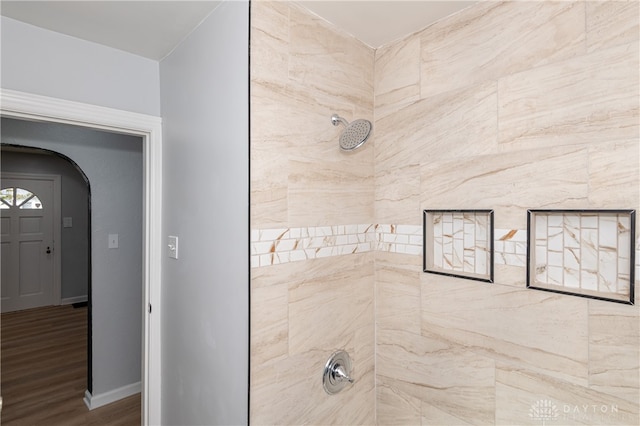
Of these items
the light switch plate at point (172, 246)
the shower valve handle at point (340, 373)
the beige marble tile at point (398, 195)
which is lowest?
the shower valve handle at point (340, 373)

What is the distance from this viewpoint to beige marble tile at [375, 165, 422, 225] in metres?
1.59

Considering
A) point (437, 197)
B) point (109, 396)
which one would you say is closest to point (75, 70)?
point (437, 197)

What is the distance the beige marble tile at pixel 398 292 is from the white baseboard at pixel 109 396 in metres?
2.13

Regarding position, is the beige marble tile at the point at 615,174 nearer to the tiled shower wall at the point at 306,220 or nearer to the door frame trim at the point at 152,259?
the tiled shower wall at the point at 306,220

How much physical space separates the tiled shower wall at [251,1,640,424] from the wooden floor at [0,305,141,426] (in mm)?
1854

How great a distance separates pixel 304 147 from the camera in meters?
1.44

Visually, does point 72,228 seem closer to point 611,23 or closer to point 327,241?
point 327,241

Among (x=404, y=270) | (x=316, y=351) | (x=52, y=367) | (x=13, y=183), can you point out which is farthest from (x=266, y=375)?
(x=13, y=183)

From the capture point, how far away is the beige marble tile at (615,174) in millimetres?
1043

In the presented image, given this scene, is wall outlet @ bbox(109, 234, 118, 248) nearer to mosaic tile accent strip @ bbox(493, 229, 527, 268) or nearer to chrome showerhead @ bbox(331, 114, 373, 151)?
chrome showerhead @ bbox(331, 114, 373, 151)

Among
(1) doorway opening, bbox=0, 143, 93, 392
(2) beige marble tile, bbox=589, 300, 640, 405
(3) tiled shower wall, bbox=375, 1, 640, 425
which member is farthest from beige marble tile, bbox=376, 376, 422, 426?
(1) doorway opening, bbox=0, 143, 93, 392

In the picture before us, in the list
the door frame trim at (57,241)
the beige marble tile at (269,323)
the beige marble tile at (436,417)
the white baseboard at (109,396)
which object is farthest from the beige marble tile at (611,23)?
the door frame trim at (57,241)

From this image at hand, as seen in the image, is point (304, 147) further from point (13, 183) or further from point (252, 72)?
point (13, 183)

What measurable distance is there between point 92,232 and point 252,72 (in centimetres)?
201
